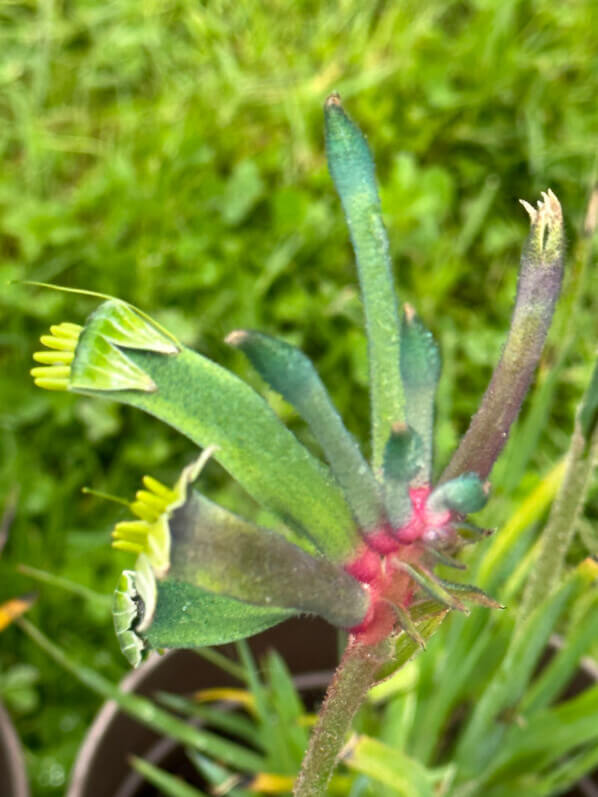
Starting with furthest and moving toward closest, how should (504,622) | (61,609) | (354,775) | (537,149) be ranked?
(537,149), (61,609), (354,775), (504,622)

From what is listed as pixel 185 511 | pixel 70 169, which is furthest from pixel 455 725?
pixel 70 169

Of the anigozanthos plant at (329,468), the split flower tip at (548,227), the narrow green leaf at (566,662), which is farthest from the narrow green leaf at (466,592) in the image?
the narrow green leaf at (566,662)

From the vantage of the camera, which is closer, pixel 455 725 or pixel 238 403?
pixel 238 403

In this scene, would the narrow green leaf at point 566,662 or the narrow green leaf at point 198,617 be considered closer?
the narrow green leaf at point 198,617

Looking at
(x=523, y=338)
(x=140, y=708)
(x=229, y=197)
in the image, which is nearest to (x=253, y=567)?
(x=523, y=338)

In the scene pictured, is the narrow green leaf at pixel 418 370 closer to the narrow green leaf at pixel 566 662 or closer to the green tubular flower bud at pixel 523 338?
the green tubular flower bud at pixel 523 338

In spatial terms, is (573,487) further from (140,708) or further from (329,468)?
(140,708)

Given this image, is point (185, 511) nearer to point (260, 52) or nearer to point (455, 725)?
point (455, 725)
